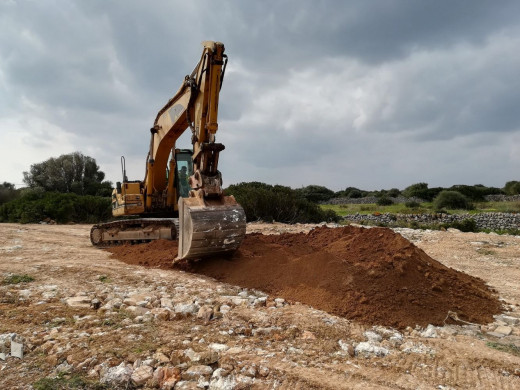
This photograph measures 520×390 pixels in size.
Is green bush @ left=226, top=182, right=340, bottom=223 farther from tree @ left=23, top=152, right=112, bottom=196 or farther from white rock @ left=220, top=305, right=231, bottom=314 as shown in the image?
tree @ left=23, top=152, right=112, bottom=196

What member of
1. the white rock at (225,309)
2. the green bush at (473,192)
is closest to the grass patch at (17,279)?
the white rock at (225,309)

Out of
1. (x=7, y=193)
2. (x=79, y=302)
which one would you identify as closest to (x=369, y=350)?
(x=79, y=302)

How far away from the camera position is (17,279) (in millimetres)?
4945

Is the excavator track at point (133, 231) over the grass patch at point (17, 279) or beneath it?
over

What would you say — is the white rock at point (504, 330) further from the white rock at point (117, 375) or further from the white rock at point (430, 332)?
the white rock at point (117, 375)

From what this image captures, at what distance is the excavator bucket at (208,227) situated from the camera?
5477 mm

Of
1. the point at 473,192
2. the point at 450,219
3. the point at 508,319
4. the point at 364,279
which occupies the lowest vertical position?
the point at 508,319

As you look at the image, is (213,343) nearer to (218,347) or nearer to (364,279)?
(218,347)

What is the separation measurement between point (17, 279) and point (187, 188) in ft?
15.4

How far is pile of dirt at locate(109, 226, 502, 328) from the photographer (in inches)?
162

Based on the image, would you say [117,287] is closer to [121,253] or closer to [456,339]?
[121,253]

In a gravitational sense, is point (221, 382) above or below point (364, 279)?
below

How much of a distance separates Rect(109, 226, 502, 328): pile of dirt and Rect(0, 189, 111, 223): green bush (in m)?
14.8

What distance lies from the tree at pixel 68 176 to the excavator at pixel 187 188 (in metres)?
23.9
